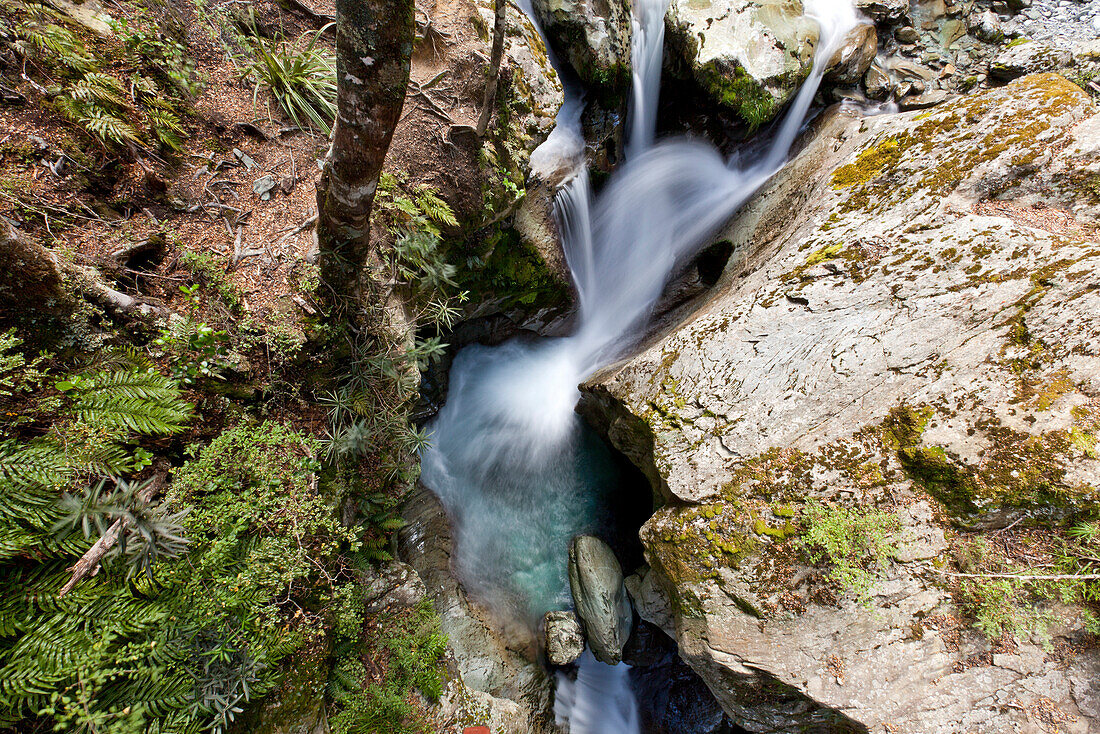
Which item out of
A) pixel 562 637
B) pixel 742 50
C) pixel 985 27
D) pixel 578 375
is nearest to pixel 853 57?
pixel 742 50

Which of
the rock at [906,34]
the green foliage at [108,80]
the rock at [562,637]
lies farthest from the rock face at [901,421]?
the green foliage at [108,80]

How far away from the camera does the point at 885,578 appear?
3.48 m

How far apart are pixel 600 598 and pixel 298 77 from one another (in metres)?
7.81

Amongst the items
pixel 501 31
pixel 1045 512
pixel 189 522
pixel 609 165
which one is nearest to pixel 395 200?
pixel 501 31

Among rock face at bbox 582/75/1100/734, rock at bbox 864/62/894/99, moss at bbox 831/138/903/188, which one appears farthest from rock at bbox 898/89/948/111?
moss at bbox 831/138/903/188

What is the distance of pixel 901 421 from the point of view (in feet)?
12.1

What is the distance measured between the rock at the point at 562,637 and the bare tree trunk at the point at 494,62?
6960mm

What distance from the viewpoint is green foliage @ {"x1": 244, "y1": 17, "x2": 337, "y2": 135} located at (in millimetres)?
4422

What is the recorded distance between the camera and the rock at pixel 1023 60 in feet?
23.1

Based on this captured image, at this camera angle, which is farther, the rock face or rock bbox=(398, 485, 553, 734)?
rock bbox=(398, 485, 553, 734)

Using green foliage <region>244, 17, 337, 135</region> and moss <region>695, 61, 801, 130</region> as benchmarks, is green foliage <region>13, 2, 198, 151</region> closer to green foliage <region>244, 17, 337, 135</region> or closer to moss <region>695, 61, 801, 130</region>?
green foliage <region>244, 17, 337, 135</region>

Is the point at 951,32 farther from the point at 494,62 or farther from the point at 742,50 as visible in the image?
the point at 494,62

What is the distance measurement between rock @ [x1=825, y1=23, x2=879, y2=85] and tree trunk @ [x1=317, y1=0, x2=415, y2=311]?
800cm

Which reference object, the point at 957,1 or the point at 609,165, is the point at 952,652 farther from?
the point at 957,1
